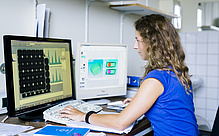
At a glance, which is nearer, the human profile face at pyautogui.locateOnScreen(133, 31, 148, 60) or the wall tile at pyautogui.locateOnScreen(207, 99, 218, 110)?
the human profile face at pyautogui.locateOnScreen(133, 31, 148, 60)

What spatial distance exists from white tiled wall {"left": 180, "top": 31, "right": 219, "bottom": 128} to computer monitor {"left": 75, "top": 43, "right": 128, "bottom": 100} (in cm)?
159

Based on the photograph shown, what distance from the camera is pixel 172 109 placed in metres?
1.22

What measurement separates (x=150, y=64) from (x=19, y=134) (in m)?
0.72

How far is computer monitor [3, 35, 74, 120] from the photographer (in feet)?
3.89

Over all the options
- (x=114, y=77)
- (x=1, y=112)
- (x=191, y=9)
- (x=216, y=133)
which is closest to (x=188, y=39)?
(x=191, y=9)

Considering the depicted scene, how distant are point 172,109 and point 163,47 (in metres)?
0.32

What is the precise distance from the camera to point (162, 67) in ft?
4.13

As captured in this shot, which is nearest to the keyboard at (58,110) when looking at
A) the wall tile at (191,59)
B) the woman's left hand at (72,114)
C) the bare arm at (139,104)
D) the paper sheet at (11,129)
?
the woman's left hand at (72,114)

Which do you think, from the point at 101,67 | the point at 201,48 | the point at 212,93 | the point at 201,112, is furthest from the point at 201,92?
the point at 101,67

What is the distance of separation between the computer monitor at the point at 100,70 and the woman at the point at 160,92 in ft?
1.26

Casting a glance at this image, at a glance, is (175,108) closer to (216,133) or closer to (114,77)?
(216,133)

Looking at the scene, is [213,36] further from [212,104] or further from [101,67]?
[101,67]

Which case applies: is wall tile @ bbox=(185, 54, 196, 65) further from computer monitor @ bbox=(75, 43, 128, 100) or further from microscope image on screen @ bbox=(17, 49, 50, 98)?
microscope image on screen @ bbox=(17, 49, 50, 98)

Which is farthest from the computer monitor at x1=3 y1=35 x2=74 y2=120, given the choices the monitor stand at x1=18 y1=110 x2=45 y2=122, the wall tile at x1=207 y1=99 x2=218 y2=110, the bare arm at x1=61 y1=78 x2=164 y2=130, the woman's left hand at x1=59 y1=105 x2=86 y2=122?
the wall tile at x1=207 y1=99 x2=218 y2=110
